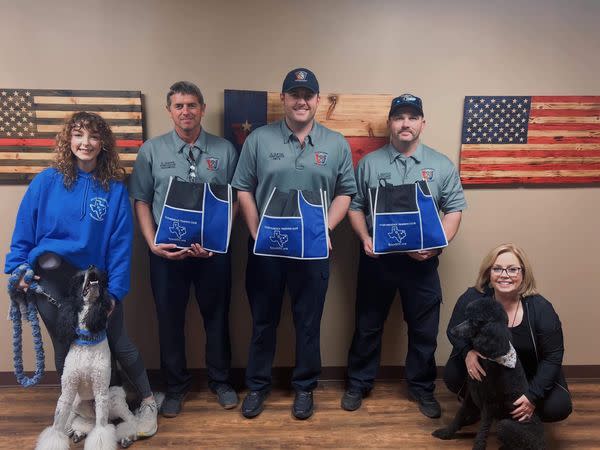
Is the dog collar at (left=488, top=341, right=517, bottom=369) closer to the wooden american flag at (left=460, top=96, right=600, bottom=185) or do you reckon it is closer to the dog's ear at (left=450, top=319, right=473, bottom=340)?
the dog's ear at (left=450, top=319, right=473, bottom=340)

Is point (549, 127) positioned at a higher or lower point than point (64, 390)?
higher

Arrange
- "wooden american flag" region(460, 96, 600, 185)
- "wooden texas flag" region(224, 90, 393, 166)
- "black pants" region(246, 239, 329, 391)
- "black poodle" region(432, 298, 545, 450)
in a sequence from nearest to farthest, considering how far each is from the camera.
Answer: "black poodle" region(432, 298, 545, 450)
"black pants" region(246, 239, 329, 391)
"wooden texas flag" region(224, 90, 393, 166)
"wooden american flag" region(460, 96, 600, 185)

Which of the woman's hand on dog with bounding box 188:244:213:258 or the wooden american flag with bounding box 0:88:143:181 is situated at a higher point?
the wooden american flag with bounding box 0:88:143:181

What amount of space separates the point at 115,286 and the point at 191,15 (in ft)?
5.28

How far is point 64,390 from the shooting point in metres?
2.07

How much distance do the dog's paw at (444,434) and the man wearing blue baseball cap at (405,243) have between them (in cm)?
17

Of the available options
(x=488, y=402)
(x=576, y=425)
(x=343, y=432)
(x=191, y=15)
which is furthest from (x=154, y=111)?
(x=576, y=425)

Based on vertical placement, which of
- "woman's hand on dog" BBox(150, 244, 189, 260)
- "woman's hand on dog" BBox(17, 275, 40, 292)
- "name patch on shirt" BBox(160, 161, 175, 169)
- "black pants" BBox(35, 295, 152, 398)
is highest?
"name patch on shirt" BBox(160, 161, 175, 169)

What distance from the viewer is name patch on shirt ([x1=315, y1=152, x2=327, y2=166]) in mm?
2326

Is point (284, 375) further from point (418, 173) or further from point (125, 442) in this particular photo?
point (418, 173)

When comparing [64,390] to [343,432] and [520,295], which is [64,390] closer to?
[343,432]

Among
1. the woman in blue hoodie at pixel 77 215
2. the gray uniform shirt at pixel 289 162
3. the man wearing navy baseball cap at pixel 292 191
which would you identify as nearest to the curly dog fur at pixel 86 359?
the woman in blue hoodie at pixel 77 215

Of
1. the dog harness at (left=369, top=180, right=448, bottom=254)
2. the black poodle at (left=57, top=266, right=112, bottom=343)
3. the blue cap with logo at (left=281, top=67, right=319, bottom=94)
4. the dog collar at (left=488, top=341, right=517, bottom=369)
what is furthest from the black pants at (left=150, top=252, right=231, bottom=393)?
the dog collar at (left=488, top=341, right=517, bottom=369)

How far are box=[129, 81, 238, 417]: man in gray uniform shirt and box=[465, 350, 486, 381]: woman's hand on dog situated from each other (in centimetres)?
134
